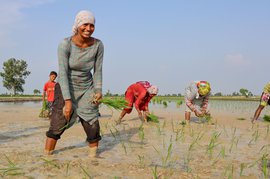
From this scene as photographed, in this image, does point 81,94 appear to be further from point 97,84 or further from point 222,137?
point 222,137

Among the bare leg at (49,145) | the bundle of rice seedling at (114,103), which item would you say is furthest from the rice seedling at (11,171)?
the bundle of rice seedling at (114,103)

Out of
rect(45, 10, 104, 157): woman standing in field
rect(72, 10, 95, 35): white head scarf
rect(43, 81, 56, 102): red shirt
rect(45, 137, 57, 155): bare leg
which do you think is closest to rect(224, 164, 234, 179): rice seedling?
rect(45, 10, 104, 157): woman standing in field

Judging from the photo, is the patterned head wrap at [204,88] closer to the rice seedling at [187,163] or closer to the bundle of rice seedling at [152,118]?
the bundle of rice seedling at [152,118]

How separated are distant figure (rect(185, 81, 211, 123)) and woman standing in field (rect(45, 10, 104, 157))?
12.3 ft

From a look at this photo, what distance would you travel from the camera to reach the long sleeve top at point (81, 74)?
11.3 feet

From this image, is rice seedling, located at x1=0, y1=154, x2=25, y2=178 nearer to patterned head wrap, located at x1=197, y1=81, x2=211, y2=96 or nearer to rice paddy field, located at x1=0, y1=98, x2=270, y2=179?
rice paddy field, located at x1=0, y1=98, x2=270, y2=179

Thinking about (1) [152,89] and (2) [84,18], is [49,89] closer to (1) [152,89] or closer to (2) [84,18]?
(1) [152,89]

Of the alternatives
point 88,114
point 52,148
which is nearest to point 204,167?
point 88,114

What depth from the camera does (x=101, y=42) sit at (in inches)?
143

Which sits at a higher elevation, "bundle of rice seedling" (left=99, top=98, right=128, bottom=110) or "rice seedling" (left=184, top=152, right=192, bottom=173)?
"bundle of rice seedling" (left=99, top=98, right=128, bottom=110)

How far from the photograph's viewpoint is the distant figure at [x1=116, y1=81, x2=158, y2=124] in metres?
6.59

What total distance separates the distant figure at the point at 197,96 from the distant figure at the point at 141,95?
94 centimetres

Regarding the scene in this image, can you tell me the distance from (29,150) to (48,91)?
3914 mm

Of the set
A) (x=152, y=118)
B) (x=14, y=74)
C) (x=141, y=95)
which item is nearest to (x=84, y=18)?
(x=141, y=95)
